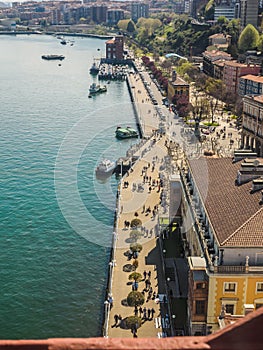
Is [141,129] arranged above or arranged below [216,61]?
below

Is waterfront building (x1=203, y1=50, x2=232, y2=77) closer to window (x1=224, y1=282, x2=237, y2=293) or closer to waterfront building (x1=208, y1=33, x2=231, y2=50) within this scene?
waterfront building (x1=208, y1=33, x2=231, y2=50)

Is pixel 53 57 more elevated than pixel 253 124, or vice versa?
pixel 53 57

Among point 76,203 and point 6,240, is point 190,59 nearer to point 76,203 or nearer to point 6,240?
point 76,203

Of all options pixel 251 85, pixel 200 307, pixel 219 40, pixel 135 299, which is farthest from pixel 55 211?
pixel 219 40

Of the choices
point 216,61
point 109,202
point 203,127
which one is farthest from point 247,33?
point 109,202

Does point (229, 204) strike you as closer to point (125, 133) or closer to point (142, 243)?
point (142, 243)

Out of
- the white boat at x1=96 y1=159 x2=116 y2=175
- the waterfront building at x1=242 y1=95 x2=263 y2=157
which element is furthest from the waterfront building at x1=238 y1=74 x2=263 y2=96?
the white boat at x1=96 y1=159 x2=116 y2=175
